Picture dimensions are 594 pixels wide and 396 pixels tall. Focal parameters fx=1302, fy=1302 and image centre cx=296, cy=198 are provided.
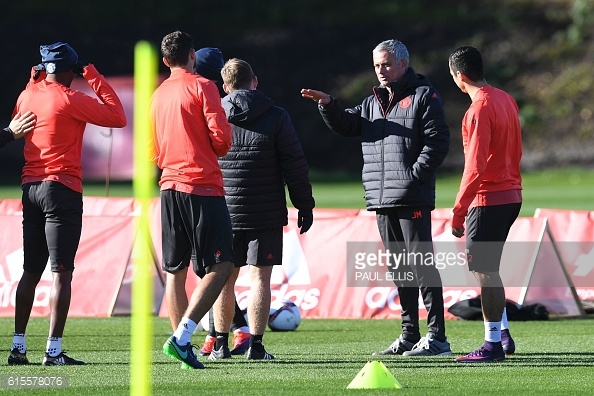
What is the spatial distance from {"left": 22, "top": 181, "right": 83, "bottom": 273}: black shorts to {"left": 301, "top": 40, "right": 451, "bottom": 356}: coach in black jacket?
1.83 m

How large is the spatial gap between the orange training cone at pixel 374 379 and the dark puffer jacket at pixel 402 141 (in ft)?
7.35

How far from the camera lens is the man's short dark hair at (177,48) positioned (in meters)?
8.33

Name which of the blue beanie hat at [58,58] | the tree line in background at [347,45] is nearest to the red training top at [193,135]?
the blue beanie hat at [58,58]

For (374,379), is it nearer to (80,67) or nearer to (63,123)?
(63,123)

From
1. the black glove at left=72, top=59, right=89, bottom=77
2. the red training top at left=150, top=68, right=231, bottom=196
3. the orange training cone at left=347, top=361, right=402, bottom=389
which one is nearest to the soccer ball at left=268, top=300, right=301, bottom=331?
the red training top at left=150, top=68, right=231, bottom=196

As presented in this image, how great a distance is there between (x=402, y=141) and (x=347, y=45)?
119 feet

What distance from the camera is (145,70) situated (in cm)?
474

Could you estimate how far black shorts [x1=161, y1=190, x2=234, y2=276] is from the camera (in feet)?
27.0

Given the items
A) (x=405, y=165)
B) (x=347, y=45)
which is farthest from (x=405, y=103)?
(x=347, y=45)

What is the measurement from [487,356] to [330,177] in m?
30.0

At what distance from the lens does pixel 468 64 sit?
8.95m

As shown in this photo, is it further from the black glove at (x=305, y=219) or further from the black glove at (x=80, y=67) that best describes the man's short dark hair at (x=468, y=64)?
the black glove at (x=80, y=67)

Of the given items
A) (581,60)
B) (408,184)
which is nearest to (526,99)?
(581,60)

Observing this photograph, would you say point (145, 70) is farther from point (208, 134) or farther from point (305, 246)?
point (305, 246)
